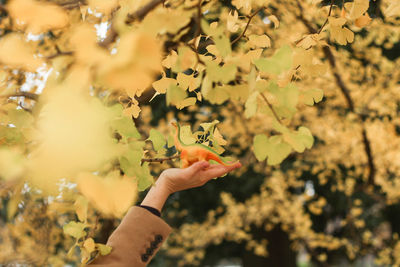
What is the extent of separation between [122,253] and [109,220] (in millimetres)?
1818

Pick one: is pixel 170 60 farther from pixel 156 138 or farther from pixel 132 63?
pixel 132 63

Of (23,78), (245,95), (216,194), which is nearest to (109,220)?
(23,78)

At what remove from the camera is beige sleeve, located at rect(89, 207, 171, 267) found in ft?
4.13

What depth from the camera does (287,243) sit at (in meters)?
9.33

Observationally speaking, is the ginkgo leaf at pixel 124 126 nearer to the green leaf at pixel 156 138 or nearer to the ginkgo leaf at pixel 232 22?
the green leaf at pixel 156 138

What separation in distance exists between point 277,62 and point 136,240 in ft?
2.73

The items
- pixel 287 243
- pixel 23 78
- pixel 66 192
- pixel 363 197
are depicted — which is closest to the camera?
pixel 66 192

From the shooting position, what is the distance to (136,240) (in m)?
1.29

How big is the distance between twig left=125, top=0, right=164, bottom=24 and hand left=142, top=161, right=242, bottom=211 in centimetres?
52

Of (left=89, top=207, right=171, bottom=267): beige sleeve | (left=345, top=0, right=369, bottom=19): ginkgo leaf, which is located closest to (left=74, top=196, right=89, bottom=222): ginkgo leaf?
(left=89, top=207, right=171, bottom=267): beige sleeve

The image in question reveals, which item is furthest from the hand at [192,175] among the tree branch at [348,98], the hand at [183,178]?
the tree branch at [348,98]

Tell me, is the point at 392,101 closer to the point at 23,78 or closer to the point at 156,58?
the point at 23,78

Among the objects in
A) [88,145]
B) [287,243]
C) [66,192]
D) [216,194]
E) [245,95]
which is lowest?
[287,243]

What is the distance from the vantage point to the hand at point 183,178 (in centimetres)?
122
